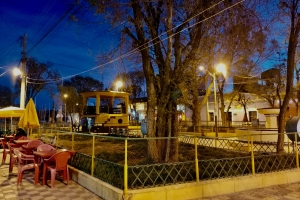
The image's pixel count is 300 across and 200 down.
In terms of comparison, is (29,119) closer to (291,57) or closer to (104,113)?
(104,113)

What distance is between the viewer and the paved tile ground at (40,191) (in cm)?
562

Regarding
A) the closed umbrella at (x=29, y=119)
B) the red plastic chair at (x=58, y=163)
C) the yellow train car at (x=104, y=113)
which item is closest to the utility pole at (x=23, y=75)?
the yellow train car at (x=104, y=113)

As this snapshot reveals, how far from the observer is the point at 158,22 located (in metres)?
8.38

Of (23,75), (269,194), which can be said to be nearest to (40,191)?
(269,194)

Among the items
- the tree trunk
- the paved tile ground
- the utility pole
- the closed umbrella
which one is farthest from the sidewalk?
the utility pole

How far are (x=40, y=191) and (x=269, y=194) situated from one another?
202 inches

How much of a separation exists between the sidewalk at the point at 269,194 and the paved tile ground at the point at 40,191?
9.00 ft

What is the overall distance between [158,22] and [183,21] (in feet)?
2.62

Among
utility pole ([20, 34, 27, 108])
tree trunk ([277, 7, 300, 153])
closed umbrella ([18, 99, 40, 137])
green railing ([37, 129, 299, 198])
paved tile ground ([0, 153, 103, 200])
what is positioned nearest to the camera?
green railing ([37, 129, 299, 198])

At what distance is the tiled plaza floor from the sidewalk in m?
2.74

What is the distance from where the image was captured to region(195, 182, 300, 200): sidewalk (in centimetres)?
574

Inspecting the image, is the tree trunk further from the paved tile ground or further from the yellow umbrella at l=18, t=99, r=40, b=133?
the yellow umbrella at l=18, t=99, r=40, b=133

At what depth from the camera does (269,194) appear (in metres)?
6.03

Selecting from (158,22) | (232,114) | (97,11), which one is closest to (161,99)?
(158,22)
